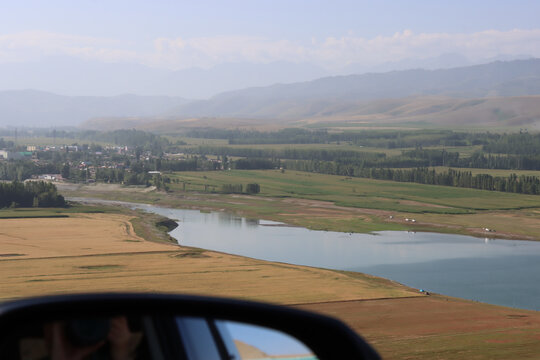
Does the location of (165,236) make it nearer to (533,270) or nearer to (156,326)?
(533,270)

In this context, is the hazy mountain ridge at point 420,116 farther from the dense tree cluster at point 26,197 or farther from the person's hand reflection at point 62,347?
the person's hand reflection at point 62,347

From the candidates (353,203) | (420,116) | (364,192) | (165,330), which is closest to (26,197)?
(353,203)

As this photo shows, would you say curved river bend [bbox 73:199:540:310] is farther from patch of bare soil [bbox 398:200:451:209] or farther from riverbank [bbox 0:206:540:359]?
patch of bare soil [bbox 398:200:451:209]

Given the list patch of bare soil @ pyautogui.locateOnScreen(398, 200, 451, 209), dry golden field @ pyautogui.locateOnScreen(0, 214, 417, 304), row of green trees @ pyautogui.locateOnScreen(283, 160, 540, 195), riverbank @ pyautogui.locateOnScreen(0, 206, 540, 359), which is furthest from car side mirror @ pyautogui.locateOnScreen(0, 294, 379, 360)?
row of green trees @ pyautogui.locateOnScreen(283, 160, 540, 195)

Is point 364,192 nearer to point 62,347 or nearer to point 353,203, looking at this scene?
point 353,203

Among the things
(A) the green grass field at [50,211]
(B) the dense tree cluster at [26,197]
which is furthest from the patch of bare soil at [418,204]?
(B) the dense tree cluster at [26,197]

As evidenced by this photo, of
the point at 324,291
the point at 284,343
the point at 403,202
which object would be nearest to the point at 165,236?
the point at 324,291
